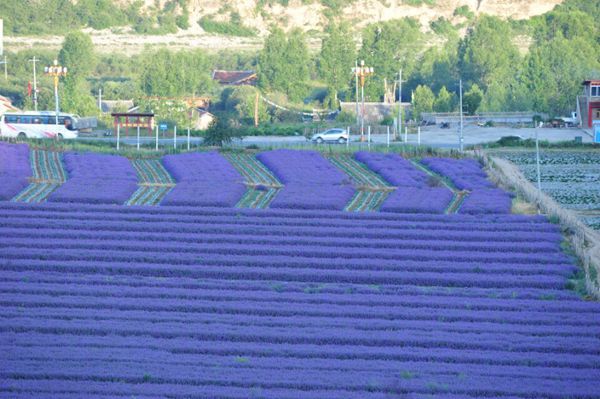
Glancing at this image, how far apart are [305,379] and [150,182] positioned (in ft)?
68.9

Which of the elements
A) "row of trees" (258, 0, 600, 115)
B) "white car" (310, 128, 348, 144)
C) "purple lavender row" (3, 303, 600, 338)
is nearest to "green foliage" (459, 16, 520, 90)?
"row of trees" (258, 0, 600, 115)

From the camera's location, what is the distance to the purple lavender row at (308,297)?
2520 centimetres

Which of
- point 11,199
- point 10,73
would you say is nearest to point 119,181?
point 11,199

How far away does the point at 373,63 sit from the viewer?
302ft

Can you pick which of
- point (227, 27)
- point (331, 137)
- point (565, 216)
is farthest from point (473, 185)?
point (227, 27)

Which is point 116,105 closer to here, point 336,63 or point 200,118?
point 200,118

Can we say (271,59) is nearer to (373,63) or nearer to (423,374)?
(373,63)

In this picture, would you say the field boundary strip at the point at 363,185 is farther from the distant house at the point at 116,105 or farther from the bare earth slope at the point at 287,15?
the bare earth slope at the point at 287,15

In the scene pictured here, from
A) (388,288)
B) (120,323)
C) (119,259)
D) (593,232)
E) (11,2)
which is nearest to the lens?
(120,323)

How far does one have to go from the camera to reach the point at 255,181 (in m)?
40.0

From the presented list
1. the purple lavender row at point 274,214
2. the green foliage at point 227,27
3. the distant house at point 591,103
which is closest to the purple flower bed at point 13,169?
the purple lavender row at point 274,214

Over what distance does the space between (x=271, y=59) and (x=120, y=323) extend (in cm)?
7106

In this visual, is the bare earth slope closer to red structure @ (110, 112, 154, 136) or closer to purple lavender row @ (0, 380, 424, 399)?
red structure @ (110, 112, 154, 136)

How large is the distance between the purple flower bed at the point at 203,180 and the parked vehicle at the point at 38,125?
515 inches
